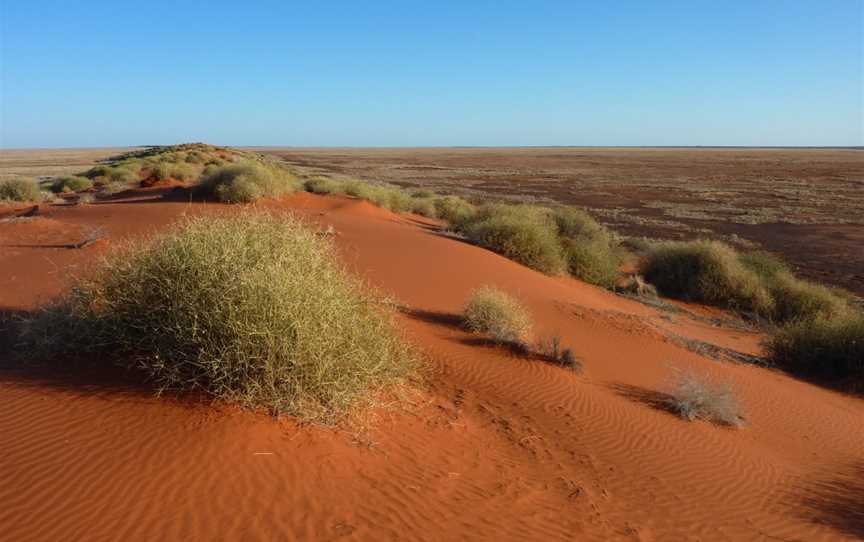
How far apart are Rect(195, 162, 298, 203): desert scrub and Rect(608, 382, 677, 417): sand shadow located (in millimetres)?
12972

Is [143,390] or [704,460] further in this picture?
[704,460]

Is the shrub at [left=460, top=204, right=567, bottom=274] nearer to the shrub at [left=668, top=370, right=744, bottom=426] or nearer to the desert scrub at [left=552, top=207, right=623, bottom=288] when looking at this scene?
the desert scrub at [left=552, top=207, right=623, bottom=288]

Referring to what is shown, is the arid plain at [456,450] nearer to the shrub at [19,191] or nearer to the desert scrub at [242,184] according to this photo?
the desert scrub at [242,184]

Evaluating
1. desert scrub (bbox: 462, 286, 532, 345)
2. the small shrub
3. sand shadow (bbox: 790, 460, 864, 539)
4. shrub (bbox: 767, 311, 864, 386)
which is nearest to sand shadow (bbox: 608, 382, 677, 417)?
the small shrub

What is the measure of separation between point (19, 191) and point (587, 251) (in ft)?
69.8

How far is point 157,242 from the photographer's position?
560 centimetres

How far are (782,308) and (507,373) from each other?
1023 cm

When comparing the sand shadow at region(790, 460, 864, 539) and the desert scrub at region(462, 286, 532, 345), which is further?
the desert scrub at region(462, 286, 532, 345)

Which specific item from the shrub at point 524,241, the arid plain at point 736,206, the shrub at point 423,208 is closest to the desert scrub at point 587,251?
the shrub at point 524,241

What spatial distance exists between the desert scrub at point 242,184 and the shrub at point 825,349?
13.8 metres

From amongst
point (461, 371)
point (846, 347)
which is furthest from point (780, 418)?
point (461, 371)

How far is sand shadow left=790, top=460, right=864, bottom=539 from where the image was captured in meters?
5.05

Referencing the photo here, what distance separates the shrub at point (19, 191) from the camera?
22.8m

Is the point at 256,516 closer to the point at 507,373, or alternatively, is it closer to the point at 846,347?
the point at 507,373
